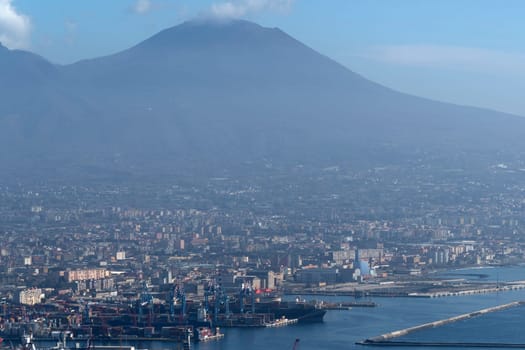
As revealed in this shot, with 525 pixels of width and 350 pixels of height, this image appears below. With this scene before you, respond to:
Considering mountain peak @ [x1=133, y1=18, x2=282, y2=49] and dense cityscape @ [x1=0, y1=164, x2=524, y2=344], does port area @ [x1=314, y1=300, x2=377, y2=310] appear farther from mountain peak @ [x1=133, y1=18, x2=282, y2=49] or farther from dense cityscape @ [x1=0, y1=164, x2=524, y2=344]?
mountain peak @ [x1=133, y1=18, x2=282, y2=49]

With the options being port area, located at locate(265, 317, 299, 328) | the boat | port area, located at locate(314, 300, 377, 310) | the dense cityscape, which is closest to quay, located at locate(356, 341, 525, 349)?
port area, located at locate(265, 317, 299, 328)

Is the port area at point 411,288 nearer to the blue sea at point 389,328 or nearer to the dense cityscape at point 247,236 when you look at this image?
the dense cityscape at point 247,236

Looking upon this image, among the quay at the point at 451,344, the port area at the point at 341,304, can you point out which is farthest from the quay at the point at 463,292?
the quay at the point at 451,344

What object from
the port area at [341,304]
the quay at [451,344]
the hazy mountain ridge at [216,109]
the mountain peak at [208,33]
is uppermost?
the mountain peak at [208,33]

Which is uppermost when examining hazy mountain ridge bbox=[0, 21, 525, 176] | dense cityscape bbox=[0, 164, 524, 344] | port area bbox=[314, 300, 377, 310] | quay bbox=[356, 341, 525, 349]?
hazy mountain ridge bbox=[0, 21, 525, 176]

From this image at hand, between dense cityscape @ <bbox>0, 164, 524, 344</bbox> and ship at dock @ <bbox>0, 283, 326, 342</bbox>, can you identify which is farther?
dense cityscape @ <bbox>0, 164, 524, 344</bbox>

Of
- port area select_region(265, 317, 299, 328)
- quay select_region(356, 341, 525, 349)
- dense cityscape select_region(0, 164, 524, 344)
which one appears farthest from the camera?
dense cityscape select_region(0, 164, 524, 344)

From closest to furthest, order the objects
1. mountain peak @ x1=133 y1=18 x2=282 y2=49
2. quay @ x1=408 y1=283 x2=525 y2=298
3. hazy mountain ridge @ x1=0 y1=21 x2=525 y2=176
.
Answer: quay @ x1=408 y1=283 x2=525 y2=298
hazy mountain ridge @ x1=0 y1=21 x2=525 y2=176
mountain peak @ x1=133 y1=18 x2=282 y2=49
